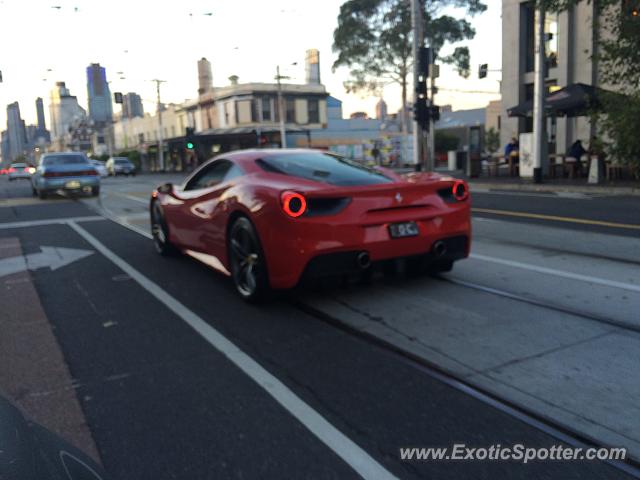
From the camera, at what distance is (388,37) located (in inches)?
1759

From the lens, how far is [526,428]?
8.96 feet

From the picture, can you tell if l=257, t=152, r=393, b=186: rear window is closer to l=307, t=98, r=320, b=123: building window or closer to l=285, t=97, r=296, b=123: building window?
l=285, t=97, r=296, b=123: building window

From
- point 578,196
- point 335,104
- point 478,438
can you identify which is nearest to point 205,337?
point 478,438

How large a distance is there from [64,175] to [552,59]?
22.4 m

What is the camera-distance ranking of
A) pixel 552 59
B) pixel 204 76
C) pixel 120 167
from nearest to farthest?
pixel 552 59 → pixel 120 167 → pixel 204 76

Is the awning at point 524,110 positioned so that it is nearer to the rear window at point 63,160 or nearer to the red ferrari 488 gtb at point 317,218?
the rear window at point 63,160

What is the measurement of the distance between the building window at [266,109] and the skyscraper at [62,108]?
447ft

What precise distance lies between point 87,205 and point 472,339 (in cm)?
1388

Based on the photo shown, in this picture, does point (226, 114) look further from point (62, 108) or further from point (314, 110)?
point (62, 108)

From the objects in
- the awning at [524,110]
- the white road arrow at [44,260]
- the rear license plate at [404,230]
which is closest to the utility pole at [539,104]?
the awning at [524,110]

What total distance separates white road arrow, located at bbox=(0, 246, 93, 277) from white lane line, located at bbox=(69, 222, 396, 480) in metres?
2.44

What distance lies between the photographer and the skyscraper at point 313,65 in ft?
192

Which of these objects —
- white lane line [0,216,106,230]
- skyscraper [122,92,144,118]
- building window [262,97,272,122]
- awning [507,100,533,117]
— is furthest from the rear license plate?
skyscraper [122,92,144,118]

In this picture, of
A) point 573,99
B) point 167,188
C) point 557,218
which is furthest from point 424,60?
point 167,188
